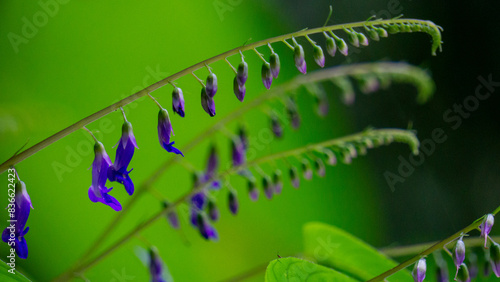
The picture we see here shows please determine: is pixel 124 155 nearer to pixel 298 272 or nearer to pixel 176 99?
pixel 176 99

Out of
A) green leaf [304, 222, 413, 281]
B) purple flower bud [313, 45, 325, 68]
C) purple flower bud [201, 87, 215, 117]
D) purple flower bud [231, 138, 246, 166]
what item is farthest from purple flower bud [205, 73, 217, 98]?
green leaf [304, 222, 413, 281]

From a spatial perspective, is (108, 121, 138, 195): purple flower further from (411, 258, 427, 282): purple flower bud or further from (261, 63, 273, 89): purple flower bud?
(411, 258, 427, 282): purple flower bud

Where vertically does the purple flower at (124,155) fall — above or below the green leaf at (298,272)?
above

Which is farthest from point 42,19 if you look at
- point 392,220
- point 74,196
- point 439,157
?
point 439,157

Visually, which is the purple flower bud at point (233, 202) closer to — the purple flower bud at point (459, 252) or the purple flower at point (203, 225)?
the purple flower at point (203, 225)

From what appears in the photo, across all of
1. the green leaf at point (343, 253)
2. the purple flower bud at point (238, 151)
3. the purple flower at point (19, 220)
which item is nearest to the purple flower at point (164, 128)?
the purple flower at point (19, 220)

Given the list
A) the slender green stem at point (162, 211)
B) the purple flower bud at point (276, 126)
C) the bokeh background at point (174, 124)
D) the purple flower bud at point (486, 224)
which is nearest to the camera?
the purple flower bud at point (486, 224)
